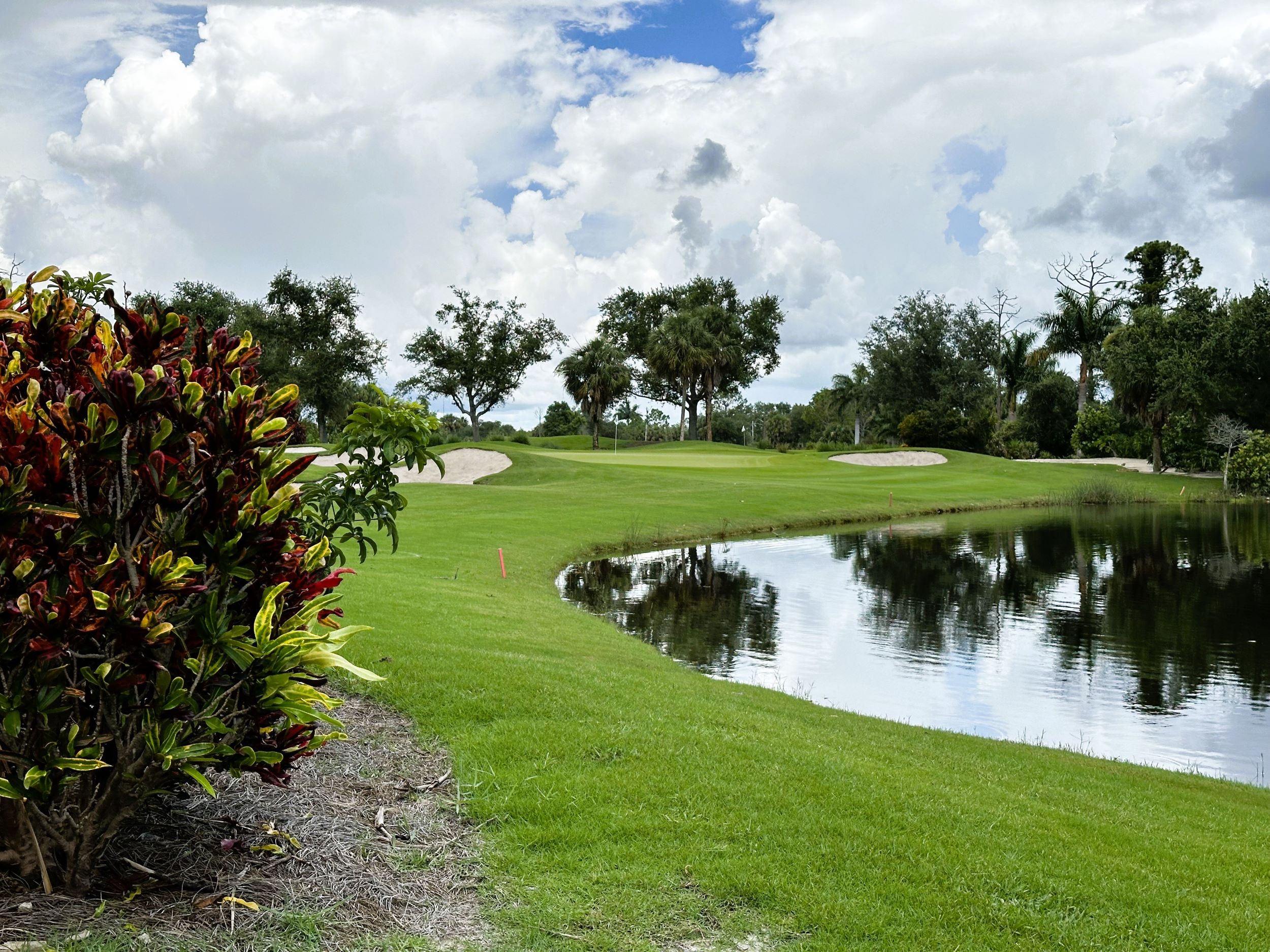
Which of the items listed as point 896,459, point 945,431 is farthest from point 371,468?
point 945,431

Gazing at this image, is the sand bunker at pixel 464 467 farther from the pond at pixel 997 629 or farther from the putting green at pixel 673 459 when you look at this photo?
the pond at pixel 997 629

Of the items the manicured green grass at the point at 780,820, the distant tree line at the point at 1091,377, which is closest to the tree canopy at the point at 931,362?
the distant tree line at the point at 1091,377

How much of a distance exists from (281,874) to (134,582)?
5.51ft

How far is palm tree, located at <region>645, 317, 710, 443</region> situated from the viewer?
7494cm

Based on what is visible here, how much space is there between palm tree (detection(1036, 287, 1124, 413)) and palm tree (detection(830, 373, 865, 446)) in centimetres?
1669

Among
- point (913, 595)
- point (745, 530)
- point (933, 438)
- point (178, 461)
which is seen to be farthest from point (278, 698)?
point (933, 438)

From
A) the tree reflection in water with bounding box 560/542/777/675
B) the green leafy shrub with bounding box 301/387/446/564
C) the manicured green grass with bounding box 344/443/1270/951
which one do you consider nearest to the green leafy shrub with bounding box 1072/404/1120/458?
the tree reflection in water with bounding box 560/542/777/675

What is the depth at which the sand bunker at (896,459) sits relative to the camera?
190 feet

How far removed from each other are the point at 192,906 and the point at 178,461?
1.88m

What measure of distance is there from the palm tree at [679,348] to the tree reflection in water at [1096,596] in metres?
41.5

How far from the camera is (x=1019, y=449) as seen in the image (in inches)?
2682

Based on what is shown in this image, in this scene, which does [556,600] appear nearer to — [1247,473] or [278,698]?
[278,698]

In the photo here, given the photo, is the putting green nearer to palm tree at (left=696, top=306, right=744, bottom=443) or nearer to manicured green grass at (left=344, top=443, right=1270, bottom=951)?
palm tree at (left=696, top=306, right=744, bottom=443)

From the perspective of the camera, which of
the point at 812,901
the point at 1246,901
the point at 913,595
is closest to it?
the point at 812,901
